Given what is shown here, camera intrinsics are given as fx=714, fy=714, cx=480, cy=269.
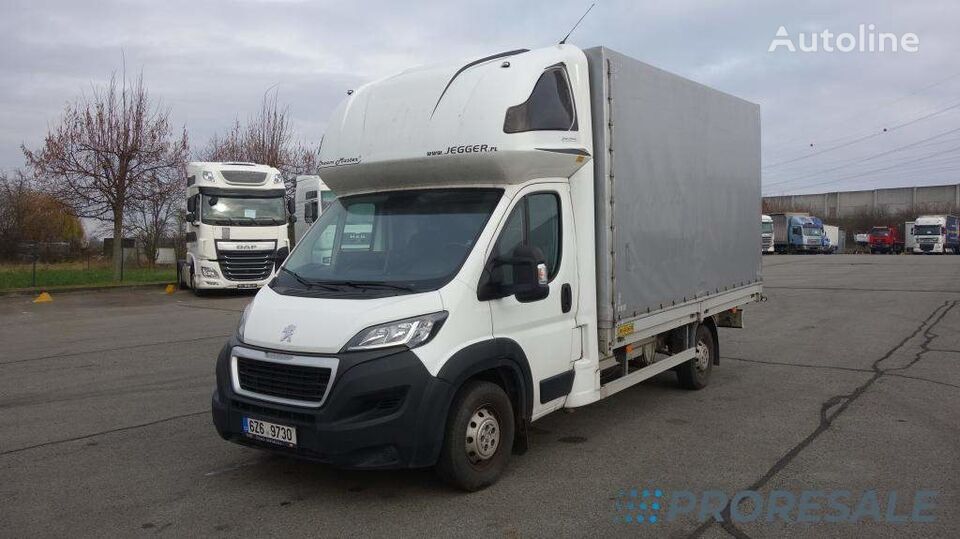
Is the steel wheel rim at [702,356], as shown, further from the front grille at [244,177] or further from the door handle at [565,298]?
the front grille at [244,177]

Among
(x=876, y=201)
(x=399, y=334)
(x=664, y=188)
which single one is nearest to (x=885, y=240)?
(x=876, y=201)

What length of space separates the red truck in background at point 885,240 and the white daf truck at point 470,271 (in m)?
58.2

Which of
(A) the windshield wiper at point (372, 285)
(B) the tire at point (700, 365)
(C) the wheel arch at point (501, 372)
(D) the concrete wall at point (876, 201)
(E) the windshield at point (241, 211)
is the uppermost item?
(D) the concrete wall at point (876, 201)

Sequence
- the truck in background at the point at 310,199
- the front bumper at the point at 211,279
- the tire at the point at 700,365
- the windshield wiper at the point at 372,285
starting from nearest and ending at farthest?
the windshield wiper at the point at 372,285 → the tire at the point at 700,365 → the front bumper at the point at 211,279 → the truck in background at the point at 310,199

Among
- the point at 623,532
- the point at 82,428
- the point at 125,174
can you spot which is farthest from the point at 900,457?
the point at 125,174

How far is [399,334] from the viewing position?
439 cm

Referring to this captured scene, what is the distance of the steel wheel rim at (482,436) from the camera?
4719mm

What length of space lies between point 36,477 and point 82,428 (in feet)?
4.38

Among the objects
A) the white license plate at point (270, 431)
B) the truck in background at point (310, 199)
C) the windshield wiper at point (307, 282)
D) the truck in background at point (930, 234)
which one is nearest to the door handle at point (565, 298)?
the windshield wiper at point (307, 282)

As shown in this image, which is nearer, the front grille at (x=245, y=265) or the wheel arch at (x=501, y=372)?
the wheel arch at (x=501, y=372)

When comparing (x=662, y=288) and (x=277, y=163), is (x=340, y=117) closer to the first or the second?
(x=662, y=288)

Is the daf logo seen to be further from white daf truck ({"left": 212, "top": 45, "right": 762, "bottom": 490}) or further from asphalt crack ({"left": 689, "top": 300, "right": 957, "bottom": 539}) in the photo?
asphalt crack ({"left": 689, "top": 300, "right": 957, "bottom": 539})

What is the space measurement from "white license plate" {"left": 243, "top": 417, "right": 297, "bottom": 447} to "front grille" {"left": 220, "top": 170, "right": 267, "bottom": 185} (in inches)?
628

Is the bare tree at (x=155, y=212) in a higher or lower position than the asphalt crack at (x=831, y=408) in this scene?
higher
